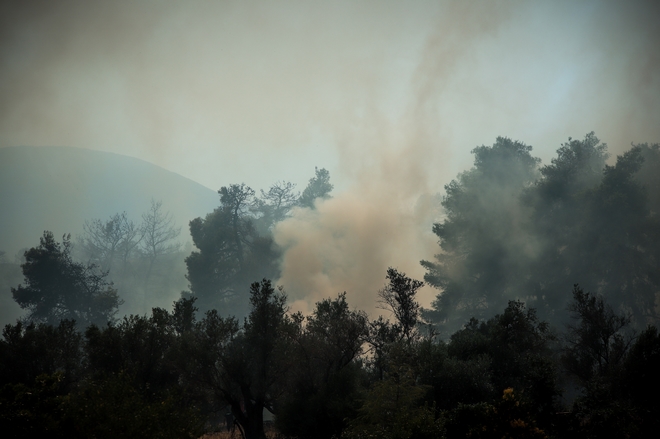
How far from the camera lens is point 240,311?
318ft

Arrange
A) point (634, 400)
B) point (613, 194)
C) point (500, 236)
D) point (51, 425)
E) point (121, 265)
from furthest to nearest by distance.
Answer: point (121, 265), point (500, 236), point (613, 194), point (634, 400), point (51, 425)

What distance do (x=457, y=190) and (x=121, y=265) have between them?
3622 inches

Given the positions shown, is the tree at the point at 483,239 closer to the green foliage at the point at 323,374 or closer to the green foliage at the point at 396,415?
the green foliage at the point at 323,374

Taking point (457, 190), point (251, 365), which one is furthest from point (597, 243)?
point (251, 365)

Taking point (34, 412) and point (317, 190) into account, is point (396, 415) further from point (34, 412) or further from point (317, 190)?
point (317, 190)

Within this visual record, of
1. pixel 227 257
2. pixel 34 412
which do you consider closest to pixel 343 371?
pixel 34 412

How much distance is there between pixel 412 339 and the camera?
40844 mm

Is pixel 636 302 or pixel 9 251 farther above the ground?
pixel 9 251

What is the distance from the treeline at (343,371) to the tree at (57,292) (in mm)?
40235

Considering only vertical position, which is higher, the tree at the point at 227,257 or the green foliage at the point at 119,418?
the tree at the point at 227,257

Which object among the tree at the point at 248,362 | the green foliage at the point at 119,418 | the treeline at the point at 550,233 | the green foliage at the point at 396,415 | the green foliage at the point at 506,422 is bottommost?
the green foliage at the point at 506,422

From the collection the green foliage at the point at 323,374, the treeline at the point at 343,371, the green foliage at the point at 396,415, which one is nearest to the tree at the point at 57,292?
the treeline at the point at 343,371

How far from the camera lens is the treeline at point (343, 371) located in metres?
27.4

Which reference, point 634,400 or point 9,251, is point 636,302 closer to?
point 634,400
